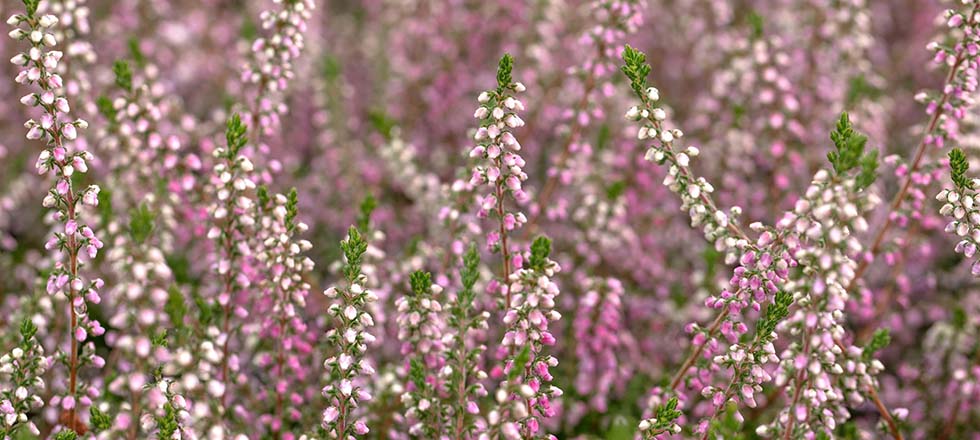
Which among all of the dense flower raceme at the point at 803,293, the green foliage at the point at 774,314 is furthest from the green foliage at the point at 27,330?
the green foliage at the point at 774,314

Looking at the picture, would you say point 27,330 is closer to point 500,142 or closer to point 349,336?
point 349,336

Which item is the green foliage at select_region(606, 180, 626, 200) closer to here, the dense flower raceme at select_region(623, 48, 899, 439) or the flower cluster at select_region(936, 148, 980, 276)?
the dense flower raceme at select_region(623, 48, 899, 439)

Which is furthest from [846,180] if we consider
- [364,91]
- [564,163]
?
[364,91]

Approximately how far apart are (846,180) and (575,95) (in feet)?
13.9

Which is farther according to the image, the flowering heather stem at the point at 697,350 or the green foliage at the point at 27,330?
the flowering heather stem at the point at 697,350

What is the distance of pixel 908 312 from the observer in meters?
7.00

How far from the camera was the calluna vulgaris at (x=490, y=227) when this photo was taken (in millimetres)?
3832

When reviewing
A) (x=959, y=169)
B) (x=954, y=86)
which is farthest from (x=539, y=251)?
(x=954, y=86)

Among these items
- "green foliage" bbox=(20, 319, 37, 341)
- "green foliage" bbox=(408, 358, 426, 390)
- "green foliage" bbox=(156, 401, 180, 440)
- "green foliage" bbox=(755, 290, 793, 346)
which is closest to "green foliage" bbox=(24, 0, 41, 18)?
"green foliage" bbox=(20, 319, 37, 341)

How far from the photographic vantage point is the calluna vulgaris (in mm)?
3832

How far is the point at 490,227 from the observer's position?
7484 mm

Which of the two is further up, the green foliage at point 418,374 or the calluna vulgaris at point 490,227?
the calluna vulgaris at point 490,227

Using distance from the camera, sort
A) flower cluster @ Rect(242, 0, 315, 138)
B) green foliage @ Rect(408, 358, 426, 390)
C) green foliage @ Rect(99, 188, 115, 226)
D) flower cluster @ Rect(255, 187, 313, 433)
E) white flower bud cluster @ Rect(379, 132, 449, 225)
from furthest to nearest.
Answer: white flower bud cluster @ Rect(379, 132, 449, 225) → flower cluster @ Rect(242, 0, 315, 138) → green foliage @ Rect(99, 188, 115, 226) → flower cluster @ Rect(255, 187, 313, 433) → green foliage @ Rect(408, 358, 426, 390)

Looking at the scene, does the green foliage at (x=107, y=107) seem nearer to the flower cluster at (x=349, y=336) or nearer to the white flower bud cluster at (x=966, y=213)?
the flower cluster at (x=349, y=336)
